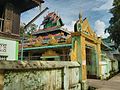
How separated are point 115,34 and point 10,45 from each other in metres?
19.8

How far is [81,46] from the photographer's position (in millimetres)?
10180

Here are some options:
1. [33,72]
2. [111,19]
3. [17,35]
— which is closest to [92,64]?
[17,35]

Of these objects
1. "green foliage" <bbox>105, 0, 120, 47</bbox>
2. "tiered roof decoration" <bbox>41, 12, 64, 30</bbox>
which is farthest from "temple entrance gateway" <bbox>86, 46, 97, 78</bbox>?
"tiered roof decoration" <bbox>41, 12, 64, 30</bbox>

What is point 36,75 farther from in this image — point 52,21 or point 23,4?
point 52,21

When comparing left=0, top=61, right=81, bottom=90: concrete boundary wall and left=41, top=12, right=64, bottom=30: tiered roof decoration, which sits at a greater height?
left=41, top=12, right=64, bottom=30: tiered roof decoration

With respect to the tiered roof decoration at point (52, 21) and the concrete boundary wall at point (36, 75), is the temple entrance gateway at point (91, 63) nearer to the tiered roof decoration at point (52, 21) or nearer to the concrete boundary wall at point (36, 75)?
the concrete boundary wall at point (36, 75)

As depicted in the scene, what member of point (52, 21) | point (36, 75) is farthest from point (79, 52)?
point (52, 21)

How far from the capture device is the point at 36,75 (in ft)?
18.9

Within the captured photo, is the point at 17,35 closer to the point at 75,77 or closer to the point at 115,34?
the point at 75,77

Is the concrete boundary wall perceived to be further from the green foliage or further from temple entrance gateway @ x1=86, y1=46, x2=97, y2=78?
the green foliage

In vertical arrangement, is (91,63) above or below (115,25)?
below

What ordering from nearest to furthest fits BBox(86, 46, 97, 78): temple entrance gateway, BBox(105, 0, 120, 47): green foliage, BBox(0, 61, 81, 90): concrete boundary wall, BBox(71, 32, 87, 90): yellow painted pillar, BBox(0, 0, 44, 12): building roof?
BBox(0, 61, 81, 90): concrete boundary wall
BBox(71, 32, 87, 90): yellow painted pillar
BBox(0, 0, 44, 12): building roof
BBox(86, 46, 97, 78): temple entrance gateway
BBox(105, 0, 120, 47): green foliage

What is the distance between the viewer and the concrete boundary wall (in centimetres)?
460

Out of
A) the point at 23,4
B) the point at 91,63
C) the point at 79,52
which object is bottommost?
the point at 91,63
